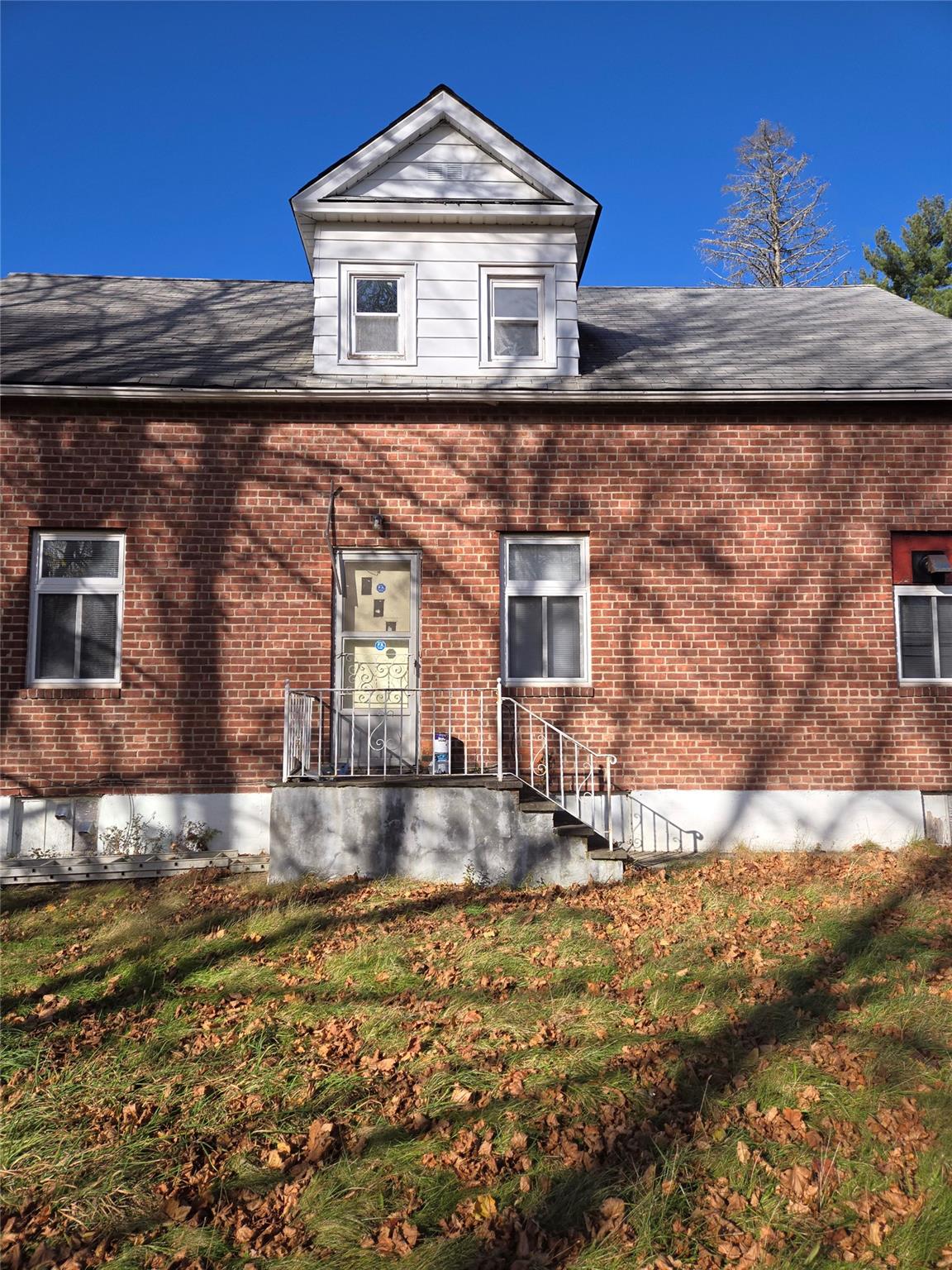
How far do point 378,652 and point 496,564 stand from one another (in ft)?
5.25

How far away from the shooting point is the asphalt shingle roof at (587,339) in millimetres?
9477

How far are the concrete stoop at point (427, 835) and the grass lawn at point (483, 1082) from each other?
495mm

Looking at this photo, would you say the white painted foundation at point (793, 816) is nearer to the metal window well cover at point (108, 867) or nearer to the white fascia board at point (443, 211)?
the metal window well cover at point (108, 867)

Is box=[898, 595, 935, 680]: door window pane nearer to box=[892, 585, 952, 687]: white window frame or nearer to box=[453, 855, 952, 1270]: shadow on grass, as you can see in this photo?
box=[892, 585, 952, 687]: white window frame

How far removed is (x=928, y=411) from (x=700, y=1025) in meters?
7.49

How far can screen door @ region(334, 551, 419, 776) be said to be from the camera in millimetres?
9258

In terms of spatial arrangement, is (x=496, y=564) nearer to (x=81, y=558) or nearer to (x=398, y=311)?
(x=398, y=311)

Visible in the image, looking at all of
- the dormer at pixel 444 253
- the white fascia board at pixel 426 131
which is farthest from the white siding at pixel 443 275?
the white fascia board at pixel 426 131

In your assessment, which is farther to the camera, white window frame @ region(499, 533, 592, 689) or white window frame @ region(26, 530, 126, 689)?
white window frame @ region(499, 533, 592, 689)

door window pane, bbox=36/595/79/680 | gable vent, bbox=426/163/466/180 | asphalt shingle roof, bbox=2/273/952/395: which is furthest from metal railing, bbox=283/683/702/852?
gable vent, bbox=426/163/466/180

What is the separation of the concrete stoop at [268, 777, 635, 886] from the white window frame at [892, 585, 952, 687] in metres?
4.10

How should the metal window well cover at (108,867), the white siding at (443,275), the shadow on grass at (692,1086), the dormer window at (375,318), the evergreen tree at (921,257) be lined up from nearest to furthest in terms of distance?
the shadow on grass at (692,1086) → the metal window well cover at (108,867) → the white siding at (443,275) → the dormer window at (375,318) → the evergreen tree at (921,257)

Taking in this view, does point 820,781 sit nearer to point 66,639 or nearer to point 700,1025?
point 700,1025

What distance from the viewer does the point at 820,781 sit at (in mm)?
9227
